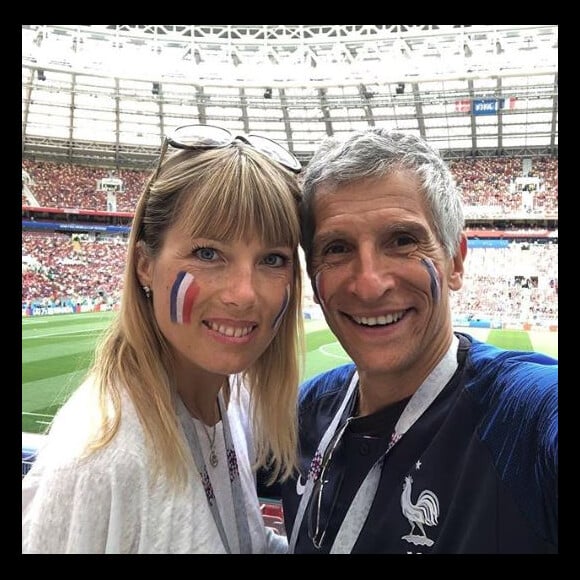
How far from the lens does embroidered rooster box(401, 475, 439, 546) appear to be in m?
1.58

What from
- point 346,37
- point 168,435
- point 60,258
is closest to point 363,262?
point 168,435

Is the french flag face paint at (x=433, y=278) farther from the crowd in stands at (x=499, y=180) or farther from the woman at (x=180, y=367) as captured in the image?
the crowd in stands at (x=499, y=180)

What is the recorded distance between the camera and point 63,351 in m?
16.9

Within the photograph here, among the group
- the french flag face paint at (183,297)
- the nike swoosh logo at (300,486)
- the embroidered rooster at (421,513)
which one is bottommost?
the nike swoosh logo at (300,486)

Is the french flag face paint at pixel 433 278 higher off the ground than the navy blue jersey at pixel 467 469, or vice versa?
the french flag face paint at pixel 433 278

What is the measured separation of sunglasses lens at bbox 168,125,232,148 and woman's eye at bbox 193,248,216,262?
44cm

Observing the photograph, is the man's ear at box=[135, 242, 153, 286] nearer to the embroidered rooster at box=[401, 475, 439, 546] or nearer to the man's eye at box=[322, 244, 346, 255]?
the man's eye at box=[322, 244, 346, 255]

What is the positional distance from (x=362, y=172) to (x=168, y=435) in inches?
48.6

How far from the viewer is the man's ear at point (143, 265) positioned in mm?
1885

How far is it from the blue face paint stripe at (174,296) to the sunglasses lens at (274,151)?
24.6 inches

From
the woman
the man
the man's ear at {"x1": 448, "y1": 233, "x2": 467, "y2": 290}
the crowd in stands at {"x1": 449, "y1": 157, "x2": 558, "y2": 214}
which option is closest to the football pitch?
the woman

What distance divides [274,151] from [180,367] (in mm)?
982

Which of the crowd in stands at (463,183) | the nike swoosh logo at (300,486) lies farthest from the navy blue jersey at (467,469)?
the crowd in stands at (463,183)

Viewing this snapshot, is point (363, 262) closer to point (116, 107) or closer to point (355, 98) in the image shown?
point (355, 98)
